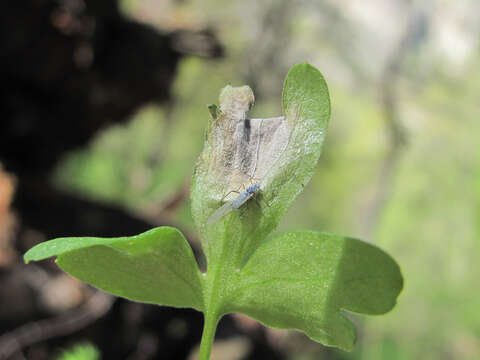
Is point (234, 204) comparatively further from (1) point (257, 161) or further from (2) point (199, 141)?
(2) point (199, 141)

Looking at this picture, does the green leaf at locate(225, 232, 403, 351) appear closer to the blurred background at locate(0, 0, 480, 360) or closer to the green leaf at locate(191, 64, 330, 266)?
the green leaf at locate(191, 64, 330, 266)

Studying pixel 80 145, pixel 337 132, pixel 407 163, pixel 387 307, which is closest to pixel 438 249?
pixel 407 163

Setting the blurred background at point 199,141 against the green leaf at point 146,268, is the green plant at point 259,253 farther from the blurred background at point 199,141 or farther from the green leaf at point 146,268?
the blurred background at point 199,141

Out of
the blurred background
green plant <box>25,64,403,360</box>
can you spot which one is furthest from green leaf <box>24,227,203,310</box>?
the blurred background

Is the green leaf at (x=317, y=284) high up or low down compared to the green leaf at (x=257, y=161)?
down

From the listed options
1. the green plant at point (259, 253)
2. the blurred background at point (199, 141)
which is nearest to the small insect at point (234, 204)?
the green plant at point (259, 253)
